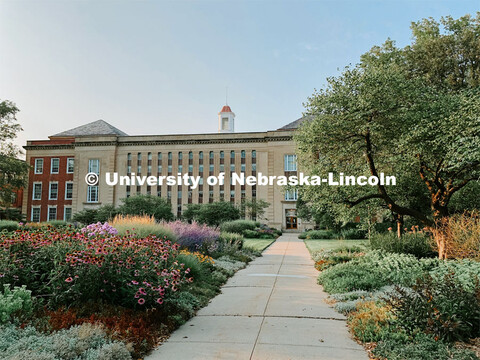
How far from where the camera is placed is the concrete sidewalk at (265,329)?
15.0ft

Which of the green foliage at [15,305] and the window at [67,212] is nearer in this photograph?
the green foliage at [15,305]

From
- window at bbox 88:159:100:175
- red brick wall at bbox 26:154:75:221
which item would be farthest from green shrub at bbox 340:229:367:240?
red brick wall at bbox 26:154:75:221

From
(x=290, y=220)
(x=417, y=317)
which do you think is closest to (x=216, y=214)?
(x=290, y=220)

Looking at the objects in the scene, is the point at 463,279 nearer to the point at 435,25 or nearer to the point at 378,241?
the point at 378,241

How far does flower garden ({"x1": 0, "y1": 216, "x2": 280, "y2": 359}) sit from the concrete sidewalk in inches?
14.2

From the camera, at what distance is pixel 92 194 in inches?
2258

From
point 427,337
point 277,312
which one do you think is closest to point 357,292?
point 277,312

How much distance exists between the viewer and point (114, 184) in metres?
57.1

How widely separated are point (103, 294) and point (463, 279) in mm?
6571

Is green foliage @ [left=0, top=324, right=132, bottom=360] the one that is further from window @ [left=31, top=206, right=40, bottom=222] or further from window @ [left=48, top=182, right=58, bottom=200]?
window @ [left=31, top=206, right=40, bottom=222]

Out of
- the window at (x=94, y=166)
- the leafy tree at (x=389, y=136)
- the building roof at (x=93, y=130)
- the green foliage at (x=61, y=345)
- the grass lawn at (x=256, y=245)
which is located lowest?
the grass lawn at (x=256, y=245)

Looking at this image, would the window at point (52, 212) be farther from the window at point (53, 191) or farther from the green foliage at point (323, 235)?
the green foliage at point (323, 235)

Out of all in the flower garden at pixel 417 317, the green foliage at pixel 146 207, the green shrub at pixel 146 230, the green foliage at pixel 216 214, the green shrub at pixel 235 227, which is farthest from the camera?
the green foliage at pixel 146 207

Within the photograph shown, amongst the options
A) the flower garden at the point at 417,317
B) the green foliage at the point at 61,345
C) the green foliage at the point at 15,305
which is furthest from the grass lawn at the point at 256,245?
the green foliage at the point at 61,345
